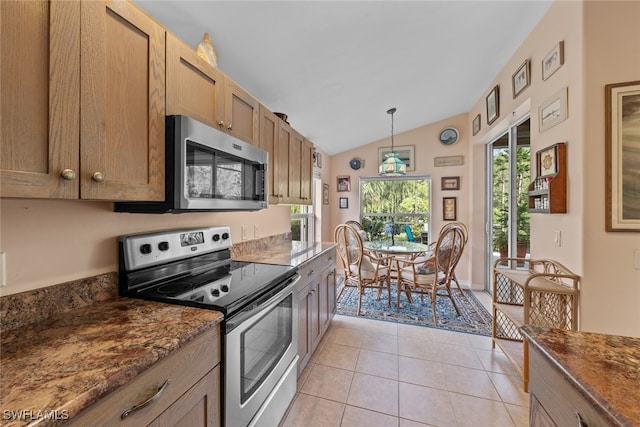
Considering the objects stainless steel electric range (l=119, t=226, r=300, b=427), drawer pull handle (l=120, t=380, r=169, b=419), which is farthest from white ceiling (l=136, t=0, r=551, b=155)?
drawer pull handle (l=120, t=380, r=169, b=419)

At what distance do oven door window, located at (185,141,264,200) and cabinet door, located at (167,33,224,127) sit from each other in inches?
7.6

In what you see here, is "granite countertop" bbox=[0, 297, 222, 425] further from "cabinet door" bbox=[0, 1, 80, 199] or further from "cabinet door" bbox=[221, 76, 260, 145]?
"cabinet door" bbox=[221, 76, 260, 145]

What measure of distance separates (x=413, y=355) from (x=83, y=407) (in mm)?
2299

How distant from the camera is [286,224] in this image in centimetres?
302

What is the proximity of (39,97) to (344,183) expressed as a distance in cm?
A: 440

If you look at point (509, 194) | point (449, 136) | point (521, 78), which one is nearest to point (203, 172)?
point (521, 78)

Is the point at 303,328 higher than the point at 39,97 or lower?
lower

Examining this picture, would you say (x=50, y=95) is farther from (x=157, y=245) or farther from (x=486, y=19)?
(x=486, y=19)

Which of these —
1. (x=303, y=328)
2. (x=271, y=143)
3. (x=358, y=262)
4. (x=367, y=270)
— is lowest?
(x=303, y=328)

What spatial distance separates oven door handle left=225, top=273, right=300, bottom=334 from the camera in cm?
104

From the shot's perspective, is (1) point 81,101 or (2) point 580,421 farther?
(1) point 81,101

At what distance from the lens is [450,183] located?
14.0ft

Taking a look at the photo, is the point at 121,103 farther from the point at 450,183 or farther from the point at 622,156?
the point at 450,183

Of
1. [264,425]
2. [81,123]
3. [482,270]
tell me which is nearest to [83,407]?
[81,123]
